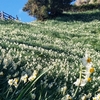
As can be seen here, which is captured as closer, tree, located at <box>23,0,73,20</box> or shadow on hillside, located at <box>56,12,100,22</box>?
shadow on hillside, located at <box>56,12,100,22</box>

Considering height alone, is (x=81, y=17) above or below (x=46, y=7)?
below

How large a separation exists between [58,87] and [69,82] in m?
0.91

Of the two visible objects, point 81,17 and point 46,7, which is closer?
point 46,7

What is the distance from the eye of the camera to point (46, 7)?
40094 millimetres

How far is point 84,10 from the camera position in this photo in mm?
50656

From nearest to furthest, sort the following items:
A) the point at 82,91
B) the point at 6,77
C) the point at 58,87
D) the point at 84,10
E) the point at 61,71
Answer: the point at 6,77
the point at 58,87
the point at 82,91
the point at 61,71
the point at 84,10

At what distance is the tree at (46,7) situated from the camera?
40.1 meters

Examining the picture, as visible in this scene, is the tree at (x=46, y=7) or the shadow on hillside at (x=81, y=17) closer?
the shadow on hillside at (x=81, y=17)

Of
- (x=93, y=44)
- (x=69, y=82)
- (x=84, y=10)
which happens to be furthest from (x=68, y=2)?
(x=69, y=82)

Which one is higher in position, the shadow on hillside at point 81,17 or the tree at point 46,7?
the tree at point 46,7

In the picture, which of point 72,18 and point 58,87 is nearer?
point 58,87

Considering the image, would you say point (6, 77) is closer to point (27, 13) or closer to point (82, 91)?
point (82, 91)

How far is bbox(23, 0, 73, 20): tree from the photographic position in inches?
1580

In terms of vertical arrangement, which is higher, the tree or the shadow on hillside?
the tree
